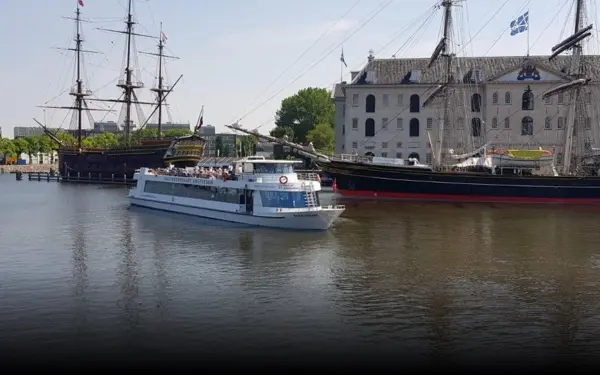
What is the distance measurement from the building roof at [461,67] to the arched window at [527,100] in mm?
3599

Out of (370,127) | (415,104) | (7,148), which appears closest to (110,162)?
(370,127)

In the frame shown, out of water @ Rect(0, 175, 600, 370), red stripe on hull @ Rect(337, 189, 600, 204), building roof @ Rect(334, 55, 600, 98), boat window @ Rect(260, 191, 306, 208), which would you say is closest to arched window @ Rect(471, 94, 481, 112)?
building roof @ Rect(334, 55, 600, 98)

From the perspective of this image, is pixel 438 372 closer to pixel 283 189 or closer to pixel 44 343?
pixel 44 343

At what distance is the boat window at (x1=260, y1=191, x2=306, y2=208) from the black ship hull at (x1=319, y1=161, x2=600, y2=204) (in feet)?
84.3

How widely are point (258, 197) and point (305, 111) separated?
101 metres

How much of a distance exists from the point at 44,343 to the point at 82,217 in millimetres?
35622

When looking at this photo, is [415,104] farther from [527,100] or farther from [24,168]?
[24,168]

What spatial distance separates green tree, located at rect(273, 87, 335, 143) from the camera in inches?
5600

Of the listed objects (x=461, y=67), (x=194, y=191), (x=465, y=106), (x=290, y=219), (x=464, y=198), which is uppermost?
(x=461, y=67)

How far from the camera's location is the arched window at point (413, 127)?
9206cm

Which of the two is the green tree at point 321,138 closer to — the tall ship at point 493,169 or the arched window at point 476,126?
the arched window at point 476,126

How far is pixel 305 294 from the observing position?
24328 millimetres

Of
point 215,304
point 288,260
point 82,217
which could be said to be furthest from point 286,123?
point 215,304

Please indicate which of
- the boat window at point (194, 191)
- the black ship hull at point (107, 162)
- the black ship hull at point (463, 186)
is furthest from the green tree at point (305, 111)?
the boat window at point (194, 191)
